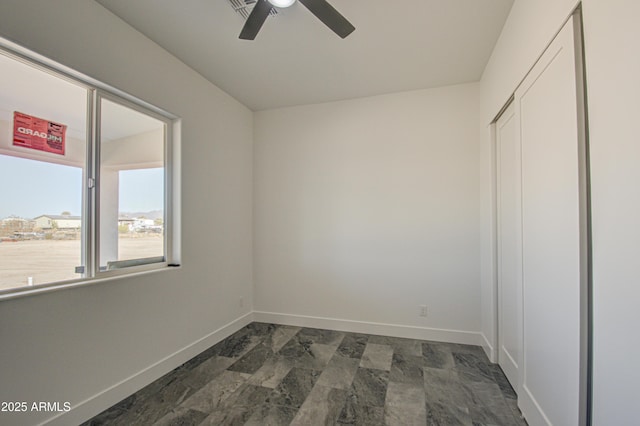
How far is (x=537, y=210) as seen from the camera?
1.74m

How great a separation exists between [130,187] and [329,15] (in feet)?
6.82

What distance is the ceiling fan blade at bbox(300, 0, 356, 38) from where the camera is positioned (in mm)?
1634

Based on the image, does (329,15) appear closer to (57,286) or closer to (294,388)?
(57,286)

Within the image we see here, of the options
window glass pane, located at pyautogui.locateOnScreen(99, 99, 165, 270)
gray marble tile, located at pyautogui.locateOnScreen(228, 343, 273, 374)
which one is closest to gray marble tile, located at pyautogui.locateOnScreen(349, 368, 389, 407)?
gray marble tile, located at pyautogui.locateOnScreen(228, 343, 273, 374)

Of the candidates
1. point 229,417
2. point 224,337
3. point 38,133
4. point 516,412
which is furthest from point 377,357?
point 38,133

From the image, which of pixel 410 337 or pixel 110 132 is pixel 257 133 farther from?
pixel 410 337

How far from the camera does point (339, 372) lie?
2570 mm

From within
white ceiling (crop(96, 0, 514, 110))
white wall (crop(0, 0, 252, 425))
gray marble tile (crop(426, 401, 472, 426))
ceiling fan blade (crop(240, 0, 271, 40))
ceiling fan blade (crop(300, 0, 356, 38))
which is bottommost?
gray marble tile (crop(426, 401, 472, 426))

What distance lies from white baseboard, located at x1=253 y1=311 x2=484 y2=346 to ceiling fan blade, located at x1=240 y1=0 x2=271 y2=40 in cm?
314

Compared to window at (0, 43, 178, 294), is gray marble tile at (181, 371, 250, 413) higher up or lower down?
lower down

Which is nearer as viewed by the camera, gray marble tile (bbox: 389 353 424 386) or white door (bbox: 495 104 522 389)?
white door (bbox: 495 104 522 389)

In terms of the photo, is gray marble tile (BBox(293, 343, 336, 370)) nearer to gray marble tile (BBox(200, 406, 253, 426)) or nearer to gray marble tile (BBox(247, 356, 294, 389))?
gray marble tile (BBox(247, 356, 294, 389))

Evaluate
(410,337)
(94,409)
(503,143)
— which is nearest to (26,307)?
(94,409)

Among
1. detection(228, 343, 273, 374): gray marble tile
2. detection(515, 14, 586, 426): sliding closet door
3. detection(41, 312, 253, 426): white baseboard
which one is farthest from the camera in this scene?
detection(228, 343, 273, 374): gray marble tile
